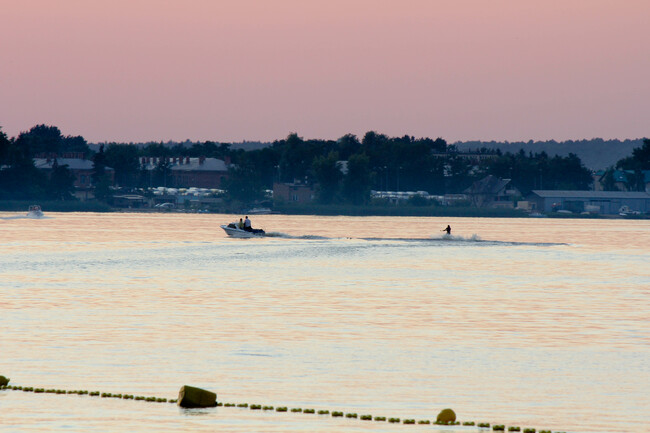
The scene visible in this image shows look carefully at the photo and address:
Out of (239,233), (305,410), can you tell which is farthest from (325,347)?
(239,233)

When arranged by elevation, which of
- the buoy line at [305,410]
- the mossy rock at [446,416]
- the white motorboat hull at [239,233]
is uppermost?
the mossy rock at [446,416]

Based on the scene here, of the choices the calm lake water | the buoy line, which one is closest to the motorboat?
the calm lake water

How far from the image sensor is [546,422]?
74.3 ft

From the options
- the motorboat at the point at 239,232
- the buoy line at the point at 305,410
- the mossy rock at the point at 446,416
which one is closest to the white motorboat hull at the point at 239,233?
the motorboat at the point at 239,232

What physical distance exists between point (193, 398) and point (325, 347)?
9.82m

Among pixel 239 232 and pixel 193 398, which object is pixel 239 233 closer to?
pixel 239 232

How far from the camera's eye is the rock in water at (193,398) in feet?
77.0

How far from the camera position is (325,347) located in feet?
108

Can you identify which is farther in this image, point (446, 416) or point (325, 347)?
point (325, 347)

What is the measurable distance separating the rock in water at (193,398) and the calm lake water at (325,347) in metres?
0.27

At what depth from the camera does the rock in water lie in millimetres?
23484

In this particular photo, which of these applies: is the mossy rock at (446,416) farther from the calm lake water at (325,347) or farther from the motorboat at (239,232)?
the motorboat at (239,232)

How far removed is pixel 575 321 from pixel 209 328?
45.1ft

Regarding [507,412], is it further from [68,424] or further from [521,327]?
[521,327]
